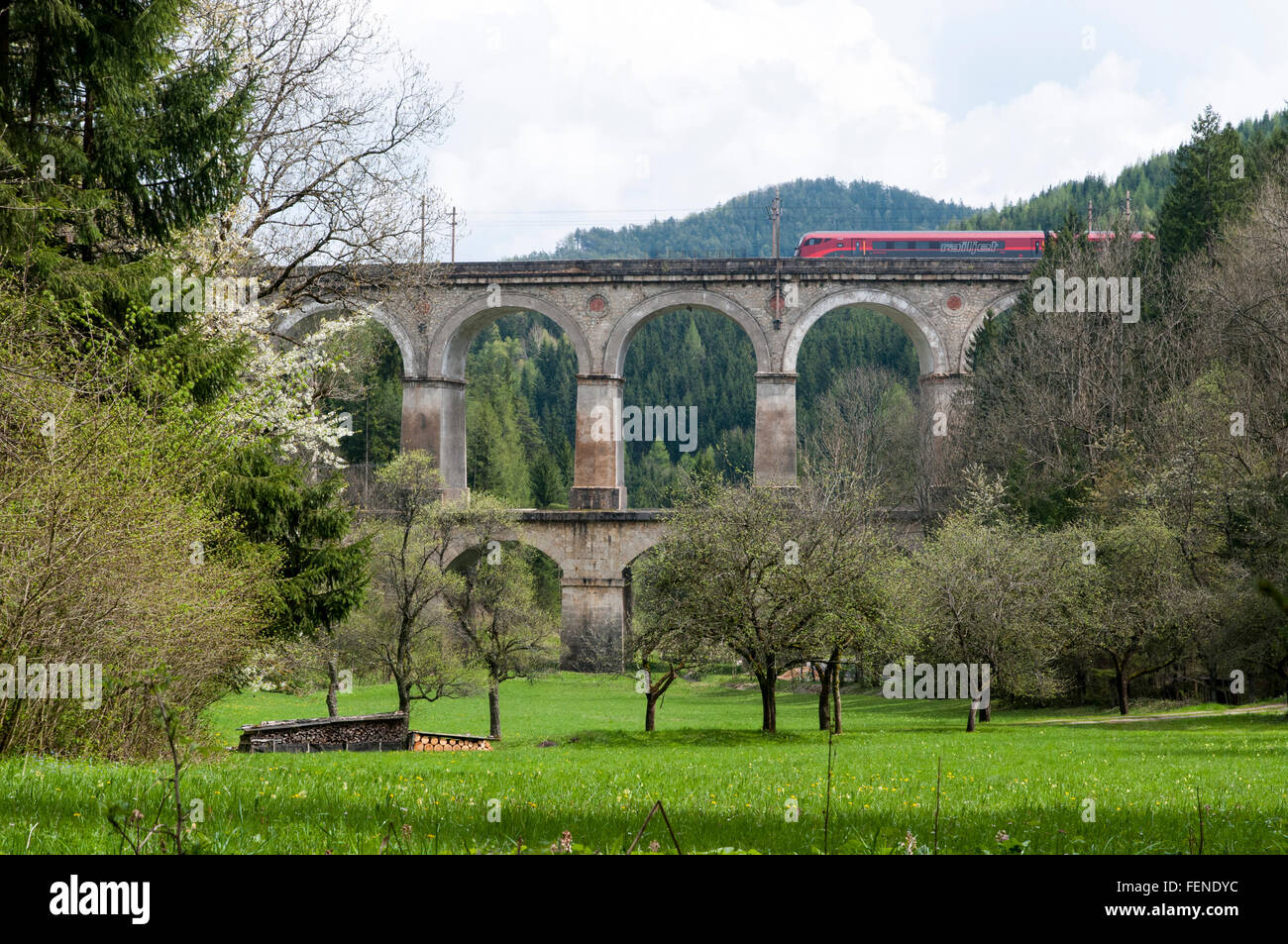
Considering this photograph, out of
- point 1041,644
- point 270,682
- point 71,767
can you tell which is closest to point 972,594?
point 1041,644

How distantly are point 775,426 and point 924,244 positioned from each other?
62.7 feet

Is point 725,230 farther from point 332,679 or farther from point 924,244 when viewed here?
point 332,679

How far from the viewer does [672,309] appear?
133 ft

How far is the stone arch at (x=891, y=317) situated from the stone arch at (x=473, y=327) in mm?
7224

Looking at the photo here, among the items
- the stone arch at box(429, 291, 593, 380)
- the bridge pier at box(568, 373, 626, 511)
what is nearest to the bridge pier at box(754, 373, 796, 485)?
the bridge pier at box(568, 373, 626, 511)

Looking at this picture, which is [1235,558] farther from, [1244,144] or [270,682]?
[1244,144]

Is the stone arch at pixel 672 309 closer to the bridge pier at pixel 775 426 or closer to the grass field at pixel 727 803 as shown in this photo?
the bridge pier at pixel 775 426

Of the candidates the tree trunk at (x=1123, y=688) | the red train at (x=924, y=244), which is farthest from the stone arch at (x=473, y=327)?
the tree trunk at (x=1123, y=688)

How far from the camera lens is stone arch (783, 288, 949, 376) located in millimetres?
39906

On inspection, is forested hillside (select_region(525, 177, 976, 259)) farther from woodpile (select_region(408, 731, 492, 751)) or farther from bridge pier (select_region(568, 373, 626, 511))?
woodpile (select_region(408, 731, 492, 751))

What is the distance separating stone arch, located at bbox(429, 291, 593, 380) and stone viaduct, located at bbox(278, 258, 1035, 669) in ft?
0.15
